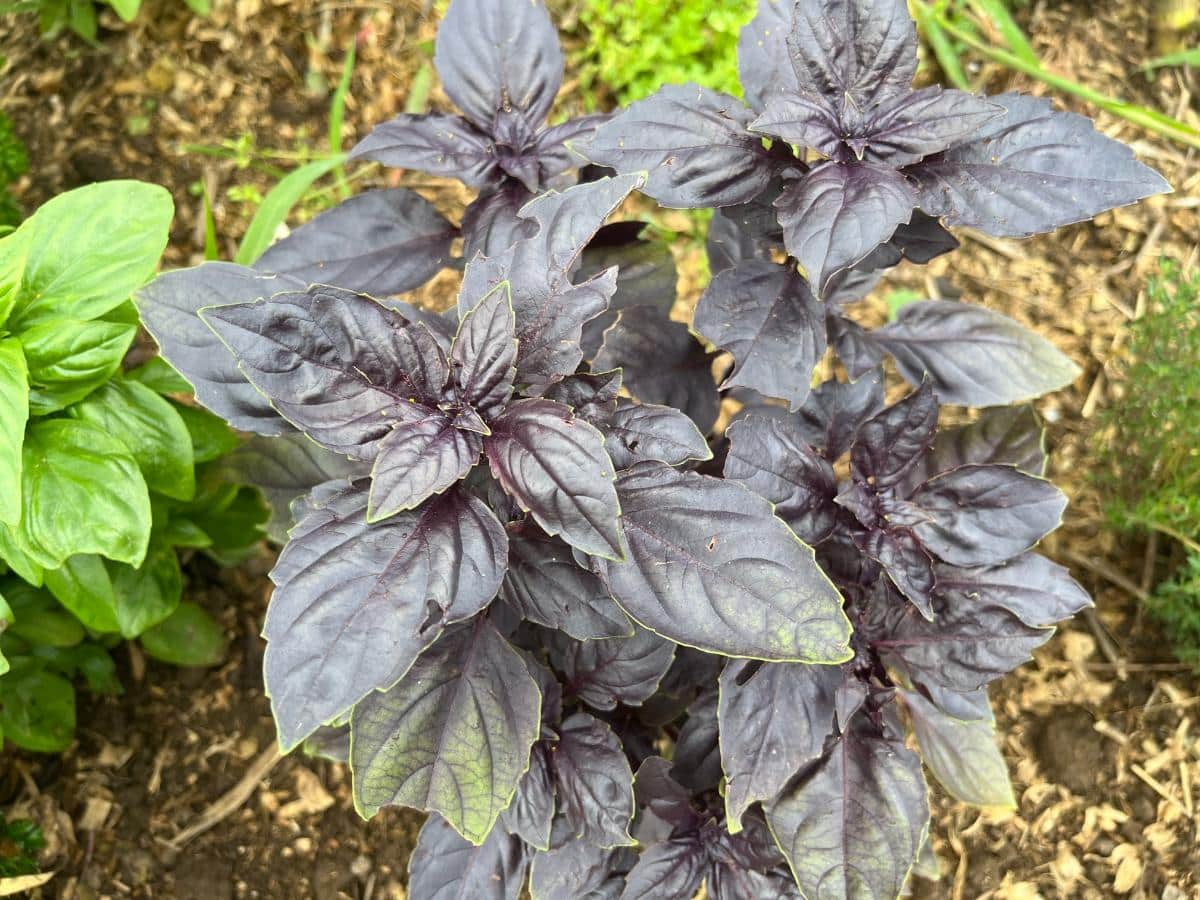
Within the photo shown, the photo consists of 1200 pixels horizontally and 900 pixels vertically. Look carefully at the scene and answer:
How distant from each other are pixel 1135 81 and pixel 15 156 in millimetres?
3143

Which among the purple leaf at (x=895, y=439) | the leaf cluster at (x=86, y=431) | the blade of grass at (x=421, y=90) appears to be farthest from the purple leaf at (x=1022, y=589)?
the blade of grass at (x=421, y=90)

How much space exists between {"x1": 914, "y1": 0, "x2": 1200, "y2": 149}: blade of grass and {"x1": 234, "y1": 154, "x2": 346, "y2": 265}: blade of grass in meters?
1.84

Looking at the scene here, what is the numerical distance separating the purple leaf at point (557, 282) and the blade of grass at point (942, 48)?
6.80ft

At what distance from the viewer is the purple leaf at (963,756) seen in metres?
1.90

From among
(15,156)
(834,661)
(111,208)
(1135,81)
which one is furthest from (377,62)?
(834,661)

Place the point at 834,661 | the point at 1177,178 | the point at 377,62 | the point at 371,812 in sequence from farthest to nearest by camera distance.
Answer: the point at 377,62 < the point at 1177,178 < the point at 371,812 < the point at 834,661

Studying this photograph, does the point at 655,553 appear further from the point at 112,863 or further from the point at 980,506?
the point at 112,863

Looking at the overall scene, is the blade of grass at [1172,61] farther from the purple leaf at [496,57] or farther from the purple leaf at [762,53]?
the purple leaf at [496,57]

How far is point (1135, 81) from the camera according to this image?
10.0ft

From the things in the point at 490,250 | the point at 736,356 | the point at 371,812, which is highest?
the point at 490,250

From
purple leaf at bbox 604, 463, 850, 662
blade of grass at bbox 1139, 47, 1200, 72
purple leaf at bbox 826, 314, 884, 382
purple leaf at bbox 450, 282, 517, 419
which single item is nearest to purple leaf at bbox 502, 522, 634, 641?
purple leaf at bbox 604, 463, 850, 662

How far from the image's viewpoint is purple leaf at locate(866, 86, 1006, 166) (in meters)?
1.41

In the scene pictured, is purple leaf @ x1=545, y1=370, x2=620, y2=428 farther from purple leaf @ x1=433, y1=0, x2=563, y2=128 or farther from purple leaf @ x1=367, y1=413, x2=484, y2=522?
purple leaf @ x1=433, y1=0, x2=563, y2=128

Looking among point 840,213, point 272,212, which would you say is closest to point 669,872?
point 840,213
